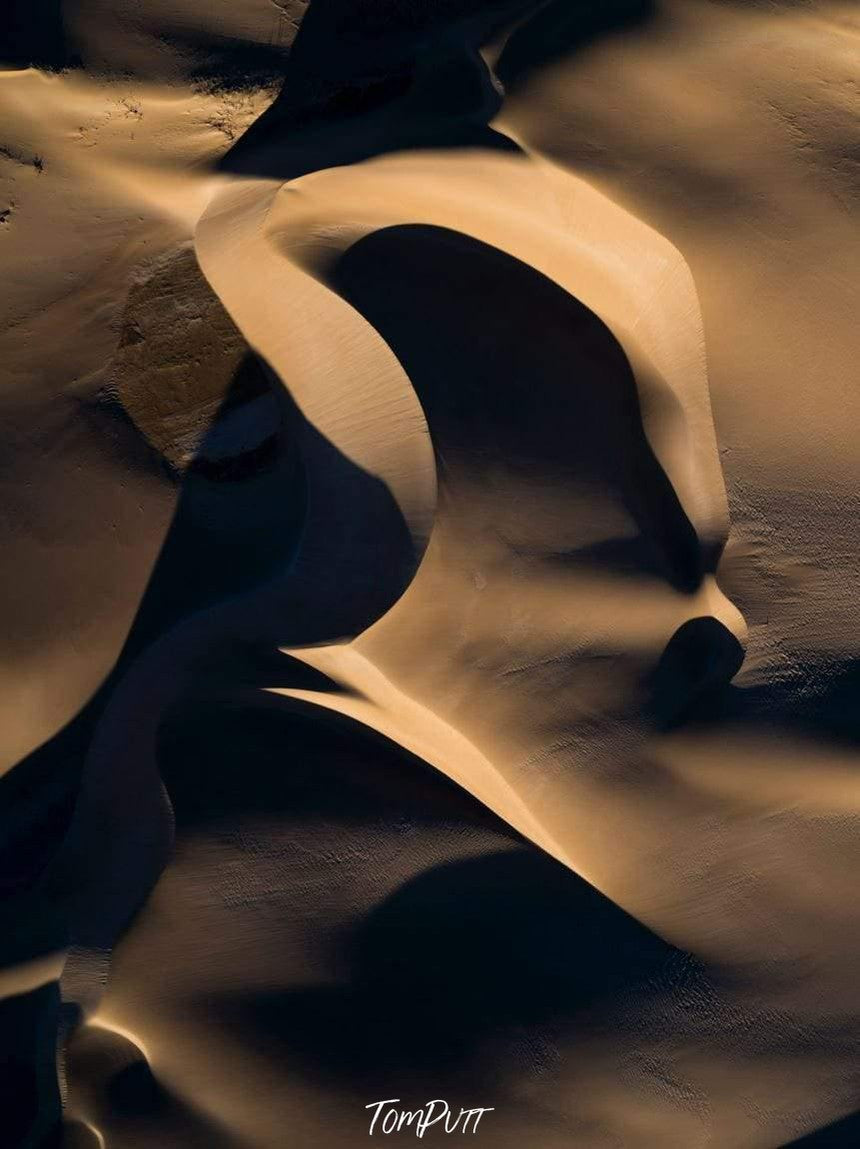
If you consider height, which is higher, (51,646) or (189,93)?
(189,93)

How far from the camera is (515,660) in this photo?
3631mm

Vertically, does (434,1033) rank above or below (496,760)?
below

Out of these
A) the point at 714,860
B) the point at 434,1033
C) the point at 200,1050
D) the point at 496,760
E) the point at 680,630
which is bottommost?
the point at 200,1050

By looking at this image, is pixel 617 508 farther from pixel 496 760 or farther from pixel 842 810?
pixel 842 810

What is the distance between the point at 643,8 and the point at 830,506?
7.74 ft

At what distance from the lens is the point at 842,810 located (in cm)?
371

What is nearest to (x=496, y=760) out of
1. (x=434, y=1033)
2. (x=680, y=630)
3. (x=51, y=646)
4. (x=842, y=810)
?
(x=680, y=630)

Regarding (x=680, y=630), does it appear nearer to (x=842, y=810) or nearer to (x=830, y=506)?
(x=830, y=506)

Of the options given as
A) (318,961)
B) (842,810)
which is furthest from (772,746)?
(318,961)

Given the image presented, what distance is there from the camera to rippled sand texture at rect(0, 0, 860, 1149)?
11.7ft

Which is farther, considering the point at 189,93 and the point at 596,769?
the point at 189,93

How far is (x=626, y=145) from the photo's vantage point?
3.57 m

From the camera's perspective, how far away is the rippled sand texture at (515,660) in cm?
356

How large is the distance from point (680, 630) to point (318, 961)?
219cm
